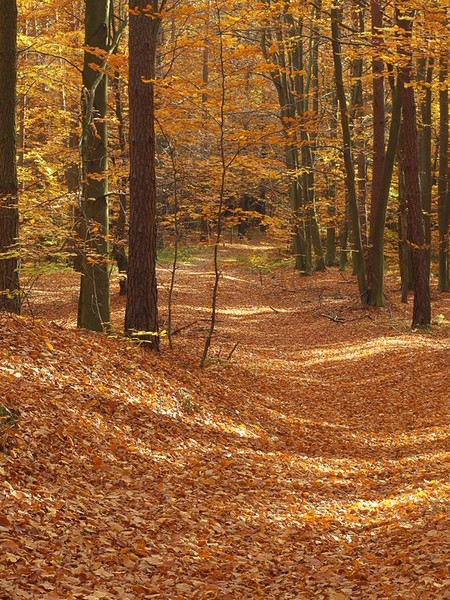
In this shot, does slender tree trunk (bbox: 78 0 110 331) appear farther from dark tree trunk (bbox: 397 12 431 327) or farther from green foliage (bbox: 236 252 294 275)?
green foliage (bbox: 236 252 294 275)

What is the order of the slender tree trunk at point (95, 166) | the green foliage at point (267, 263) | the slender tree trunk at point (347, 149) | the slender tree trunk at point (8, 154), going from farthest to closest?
the green foliage at point (267, 263)
the slender tree trunk at point (347, 149)
the slender tree trunk at point (95, 166)
the slender tree trunk at point (8, 154)

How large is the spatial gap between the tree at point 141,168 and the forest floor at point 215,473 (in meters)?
0.93

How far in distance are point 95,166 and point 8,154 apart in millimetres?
2553

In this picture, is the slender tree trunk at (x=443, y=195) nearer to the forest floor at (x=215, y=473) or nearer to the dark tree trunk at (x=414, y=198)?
the dark tree trunk at (x=414, y=198)

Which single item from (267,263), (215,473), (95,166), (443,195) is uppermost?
(443,195)

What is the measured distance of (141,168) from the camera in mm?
10922

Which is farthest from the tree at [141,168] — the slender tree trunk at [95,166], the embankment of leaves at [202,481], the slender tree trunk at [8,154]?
the slender tree trunk at [8,154]

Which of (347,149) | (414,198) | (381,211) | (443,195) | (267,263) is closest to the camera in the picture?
(414,198)

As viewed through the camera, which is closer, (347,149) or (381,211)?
(381,211)

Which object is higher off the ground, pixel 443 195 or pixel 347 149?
pixel 347 149

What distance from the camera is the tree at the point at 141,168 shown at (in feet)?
35.7

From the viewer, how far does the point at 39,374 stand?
8180 mm

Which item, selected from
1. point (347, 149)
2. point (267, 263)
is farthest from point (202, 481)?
point (267, 263)

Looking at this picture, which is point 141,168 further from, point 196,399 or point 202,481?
point 202,481
